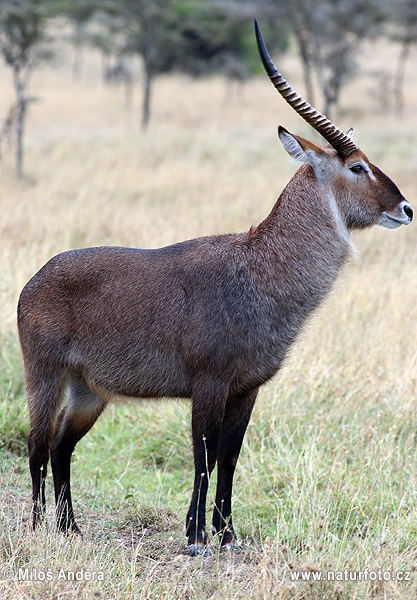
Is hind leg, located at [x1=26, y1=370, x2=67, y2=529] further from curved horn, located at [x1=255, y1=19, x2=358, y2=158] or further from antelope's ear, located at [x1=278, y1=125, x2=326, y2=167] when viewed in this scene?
curved horn, located at [x1=255, y1=19, x2=358, y2=158]

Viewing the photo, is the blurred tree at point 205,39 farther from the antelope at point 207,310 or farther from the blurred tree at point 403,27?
the antelope at point 207,310

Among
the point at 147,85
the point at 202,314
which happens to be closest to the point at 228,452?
the point at 202,314

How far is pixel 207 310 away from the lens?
3.13 m

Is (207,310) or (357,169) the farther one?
(357,169)

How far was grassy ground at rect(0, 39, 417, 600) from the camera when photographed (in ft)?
9.36

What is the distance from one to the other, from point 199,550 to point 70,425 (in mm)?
902

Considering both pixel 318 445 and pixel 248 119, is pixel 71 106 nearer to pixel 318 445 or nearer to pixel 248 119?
pixel 248 119

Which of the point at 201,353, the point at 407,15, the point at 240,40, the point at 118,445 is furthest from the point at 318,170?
the point at 240,40

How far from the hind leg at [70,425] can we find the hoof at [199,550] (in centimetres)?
70

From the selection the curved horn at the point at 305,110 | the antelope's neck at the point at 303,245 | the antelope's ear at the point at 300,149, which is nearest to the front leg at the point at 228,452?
the antelope's neck at the point at 303,245

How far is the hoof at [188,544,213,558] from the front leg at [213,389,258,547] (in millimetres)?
109

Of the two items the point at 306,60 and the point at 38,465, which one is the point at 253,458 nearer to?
the point at 38,465

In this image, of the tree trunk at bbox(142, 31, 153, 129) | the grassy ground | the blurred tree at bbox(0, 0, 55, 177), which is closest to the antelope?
the grassy ground

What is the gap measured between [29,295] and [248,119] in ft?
58.6
